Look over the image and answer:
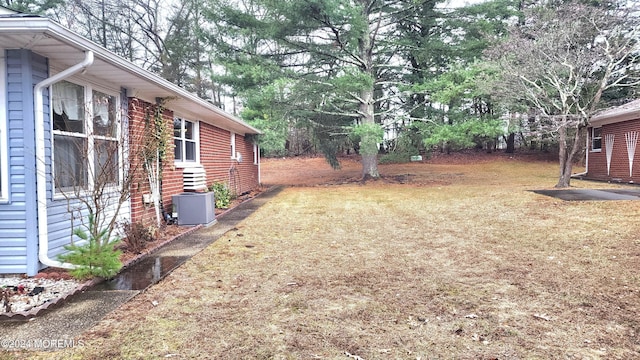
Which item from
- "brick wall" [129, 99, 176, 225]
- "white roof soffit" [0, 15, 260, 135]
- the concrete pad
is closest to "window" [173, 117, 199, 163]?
"brick wall" [129, 99, 176, 225]

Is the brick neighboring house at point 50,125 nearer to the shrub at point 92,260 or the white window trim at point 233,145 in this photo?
the shrub at point 92,260

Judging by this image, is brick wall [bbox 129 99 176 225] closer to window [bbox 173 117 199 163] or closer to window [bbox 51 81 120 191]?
window [bbox 51 81 120 191]

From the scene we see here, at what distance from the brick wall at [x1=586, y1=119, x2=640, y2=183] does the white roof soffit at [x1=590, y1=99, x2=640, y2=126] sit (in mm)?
214

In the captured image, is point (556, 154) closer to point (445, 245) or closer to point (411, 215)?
point (411, 215)

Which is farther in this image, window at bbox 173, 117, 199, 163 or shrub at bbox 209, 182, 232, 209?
shrub at bbox 209, 182, 232, 209

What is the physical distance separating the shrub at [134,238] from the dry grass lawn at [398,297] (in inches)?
35.0

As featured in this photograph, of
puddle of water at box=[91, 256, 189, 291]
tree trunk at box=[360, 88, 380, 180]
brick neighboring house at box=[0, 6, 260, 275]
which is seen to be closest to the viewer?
puddle of water at box=[91, 256, 189, 291]

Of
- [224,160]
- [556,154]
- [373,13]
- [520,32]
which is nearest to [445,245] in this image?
[224,160]

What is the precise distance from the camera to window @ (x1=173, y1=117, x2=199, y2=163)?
8.39 m

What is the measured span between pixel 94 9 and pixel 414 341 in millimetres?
23257

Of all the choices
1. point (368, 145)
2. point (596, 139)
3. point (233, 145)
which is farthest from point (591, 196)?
point (233, 145)

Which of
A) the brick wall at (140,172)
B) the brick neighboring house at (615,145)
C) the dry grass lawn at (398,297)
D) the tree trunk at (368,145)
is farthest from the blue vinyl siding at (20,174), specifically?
the brick neighboring house at (615,145)

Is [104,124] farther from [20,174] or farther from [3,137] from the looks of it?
[20,174]

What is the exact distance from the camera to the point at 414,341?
264 cm
